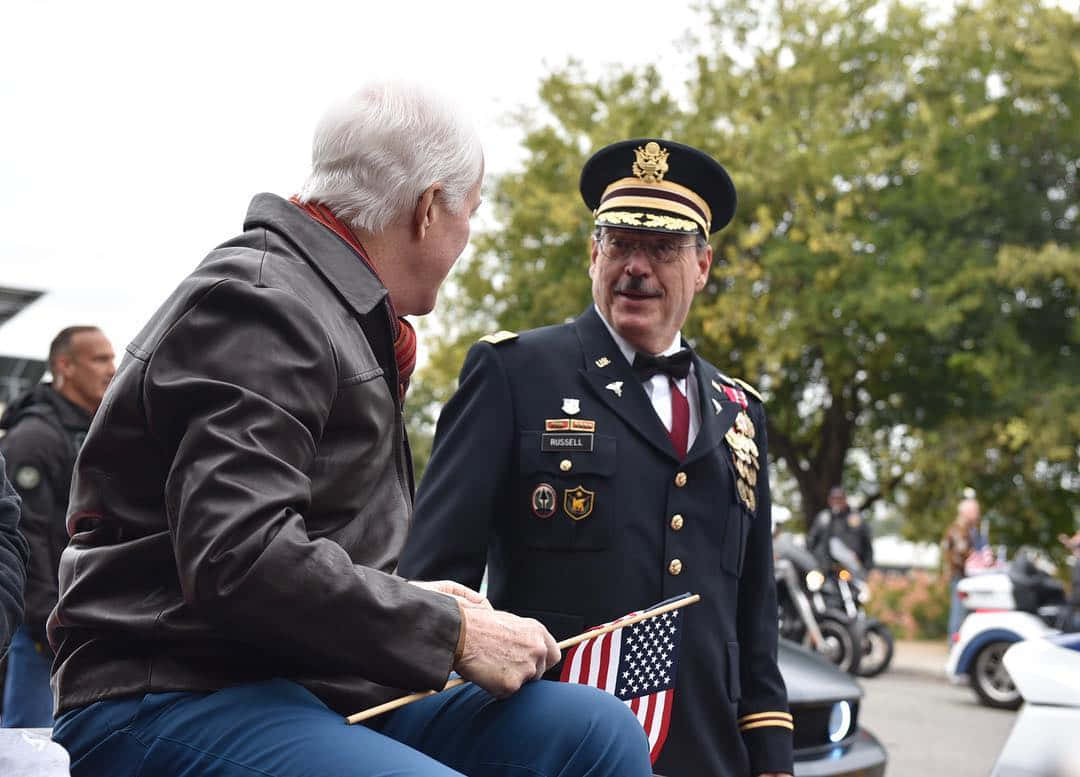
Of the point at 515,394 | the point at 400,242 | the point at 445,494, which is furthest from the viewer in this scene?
the point at 515,394

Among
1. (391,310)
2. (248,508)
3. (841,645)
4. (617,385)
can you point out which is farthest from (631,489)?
(841,645)

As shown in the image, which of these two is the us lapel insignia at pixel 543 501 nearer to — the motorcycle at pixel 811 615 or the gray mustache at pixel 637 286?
the gray mustache at pixel 637 286

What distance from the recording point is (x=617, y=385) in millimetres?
3131

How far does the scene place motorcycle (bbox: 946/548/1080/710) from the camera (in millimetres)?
11531

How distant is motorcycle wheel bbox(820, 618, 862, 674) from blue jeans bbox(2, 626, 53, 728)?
9776 millimetres

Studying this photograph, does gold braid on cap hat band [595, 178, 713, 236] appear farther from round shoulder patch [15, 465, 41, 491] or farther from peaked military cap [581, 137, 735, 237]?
round shoulder patch [15, 465, 41, 491]

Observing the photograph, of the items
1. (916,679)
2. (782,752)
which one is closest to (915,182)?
(916,679)

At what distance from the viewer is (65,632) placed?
66.1 inches

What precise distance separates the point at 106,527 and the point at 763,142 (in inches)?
746

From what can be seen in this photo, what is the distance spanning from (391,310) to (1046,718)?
2.65 metres

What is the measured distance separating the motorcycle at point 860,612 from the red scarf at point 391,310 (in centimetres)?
1251

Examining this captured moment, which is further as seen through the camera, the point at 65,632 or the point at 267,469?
the point at 65,632

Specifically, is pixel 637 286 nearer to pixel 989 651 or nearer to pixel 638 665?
pixel 638 665

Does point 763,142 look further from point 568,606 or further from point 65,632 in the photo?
point 65,632
